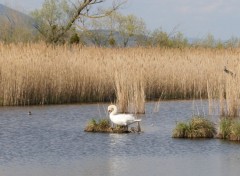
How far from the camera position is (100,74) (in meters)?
21.7

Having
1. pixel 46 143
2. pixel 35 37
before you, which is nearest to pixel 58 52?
pixel 46 143

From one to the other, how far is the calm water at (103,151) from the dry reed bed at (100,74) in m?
2.66

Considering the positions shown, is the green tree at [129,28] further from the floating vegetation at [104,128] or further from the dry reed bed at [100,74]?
the floating vegetation at [104,128]

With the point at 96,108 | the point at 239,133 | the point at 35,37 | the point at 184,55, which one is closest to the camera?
the point at 239,133

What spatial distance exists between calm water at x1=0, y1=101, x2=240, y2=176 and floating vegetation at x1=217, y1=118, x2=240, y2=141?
8.5 inches

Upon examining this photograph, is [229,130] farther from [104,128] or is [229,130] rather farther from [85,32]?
[85,32]

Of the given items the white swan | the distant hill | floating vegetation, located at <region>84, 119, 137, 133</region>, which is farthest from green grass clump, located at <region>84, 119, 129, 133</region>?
the distant hill

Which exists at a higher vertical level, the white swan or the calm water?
the white swan

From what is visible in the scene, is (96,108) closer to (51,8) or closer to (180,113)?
(180,113)

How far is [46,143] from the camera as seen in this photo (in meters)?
13.3

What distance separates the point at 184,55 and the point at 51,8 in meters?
15.5

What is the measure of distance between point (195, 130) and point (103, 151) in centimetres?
230

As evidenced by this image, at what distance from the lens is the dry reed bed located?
19875mm

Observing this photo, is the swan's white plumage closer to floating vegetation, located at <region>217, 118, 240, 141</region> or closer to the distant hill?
floating vegetation, located at <region>217, 118, 240, 141</region>
